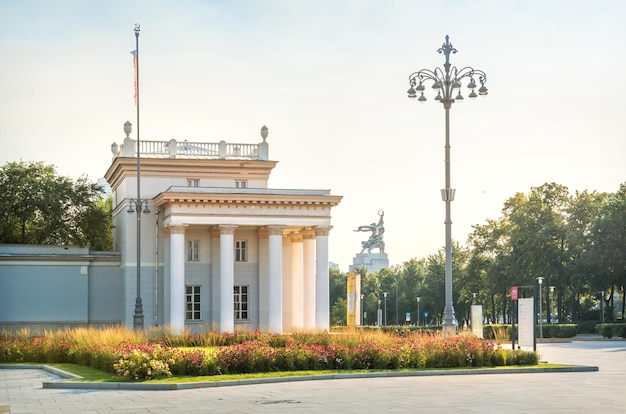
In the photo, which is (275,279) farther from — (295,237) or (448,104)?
(448,104)

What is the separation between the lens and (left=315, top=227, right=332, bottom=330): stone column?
58188 millimetres

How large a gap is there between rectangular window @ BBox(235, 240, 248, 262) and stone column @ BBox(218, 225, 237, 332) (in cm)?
341

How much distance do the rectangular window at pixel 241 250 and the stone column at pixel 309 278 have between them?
373 centimetres


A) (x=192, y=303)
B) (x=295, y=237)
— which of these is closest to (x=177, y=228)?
(x=192, y=303)

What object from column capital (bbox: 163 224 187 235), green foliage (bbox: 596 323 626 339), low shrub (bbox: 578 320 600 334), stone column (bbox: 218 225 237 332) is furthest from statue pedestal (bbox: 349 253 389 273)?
column capital (bbox: 163 224 187 235)

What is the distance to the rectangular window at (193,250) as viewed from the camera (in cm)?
6003

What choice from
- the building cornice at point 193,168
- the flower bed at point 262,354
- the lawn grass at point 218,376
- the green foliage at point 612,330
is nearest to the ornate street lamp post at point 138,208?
the building cornice at point 193,168

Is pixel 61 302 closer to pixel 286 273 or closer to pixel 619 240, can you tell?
pixel 286 273

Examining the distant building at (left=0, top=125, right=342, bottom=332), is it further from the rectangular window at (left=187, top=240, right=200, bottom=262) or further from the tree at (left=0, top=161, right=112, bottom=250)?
the tree at (left=0, top=161, right=112, bottom=250)

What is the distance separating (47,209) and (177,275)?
14.8 metres

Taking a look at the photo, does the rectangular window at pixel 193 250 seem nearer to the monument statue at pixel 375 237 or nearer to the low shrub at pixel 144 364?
the low shrub at pixel 144 364

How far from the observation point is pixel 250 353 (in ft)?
91.2

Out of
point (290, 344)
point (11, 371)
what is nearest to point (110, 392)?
point (290, 344)

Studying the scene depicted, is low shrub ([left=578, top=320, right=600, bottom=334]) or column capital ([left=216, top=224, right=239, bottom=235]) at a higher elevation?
column capital ([left=216, top=224, right=239, bottom=235])
